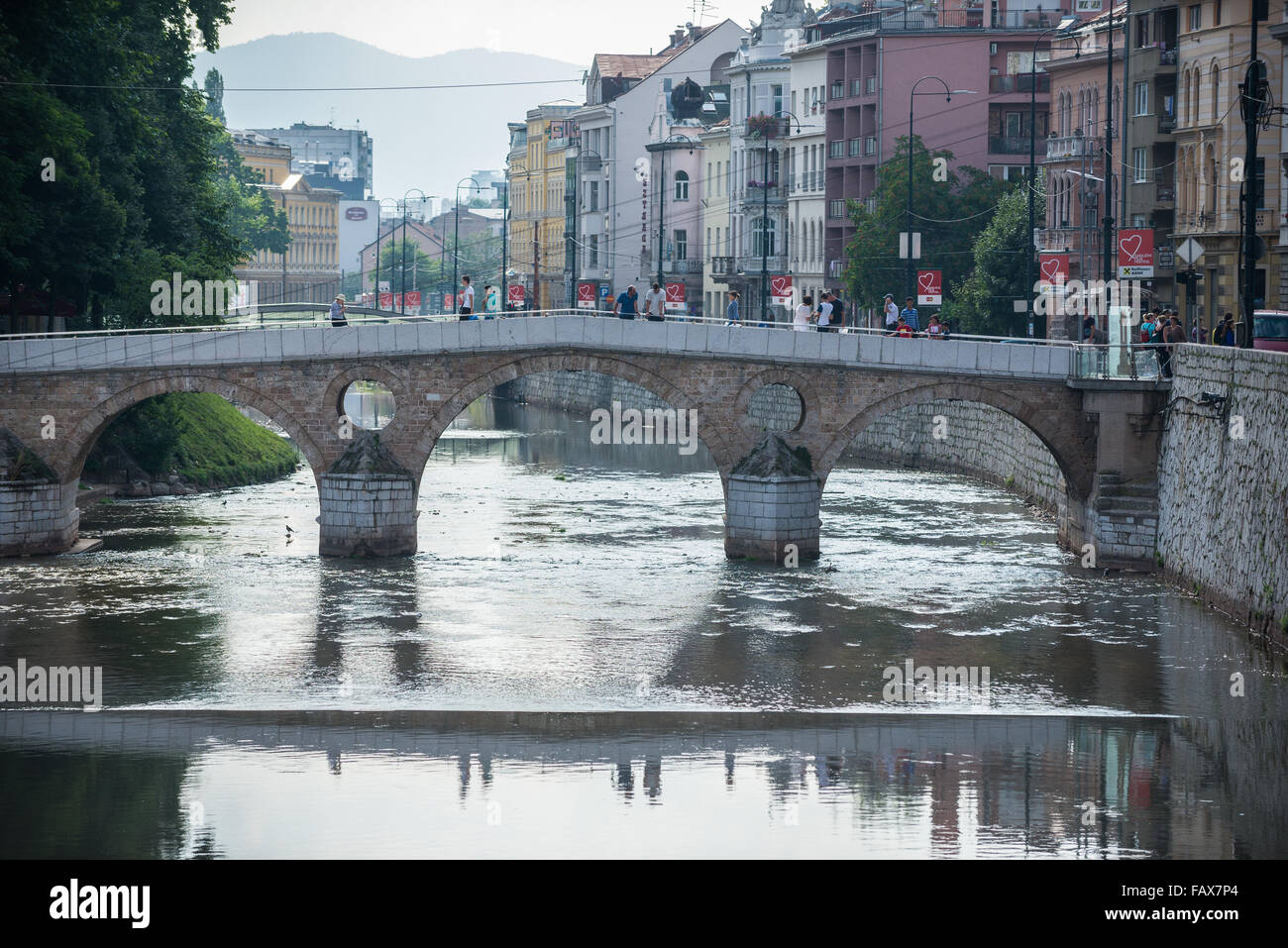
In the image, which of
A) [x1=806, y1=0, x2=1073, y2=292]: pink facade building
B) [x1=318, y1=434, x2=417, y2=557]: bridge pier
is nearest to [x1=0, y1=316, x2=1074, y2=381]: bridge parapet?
[x1=318, y1=434, x2=417, y2=557]: bridge pier

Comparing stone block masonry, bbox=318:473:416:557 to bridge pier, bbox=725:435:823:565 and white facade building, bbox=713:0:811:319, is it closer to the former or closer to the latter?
bridge pier, bbox=725:435:823:565

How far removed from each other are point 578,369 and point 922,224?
30563mm

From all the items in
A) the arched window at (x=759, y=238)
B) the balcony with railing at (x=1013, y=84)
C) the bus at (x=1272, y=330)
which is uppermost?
the balcony with railing at (x=1013, y=84)

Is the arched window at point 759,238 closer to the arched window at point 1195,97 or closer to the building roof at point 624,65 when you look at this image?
the building roof at point 624,65

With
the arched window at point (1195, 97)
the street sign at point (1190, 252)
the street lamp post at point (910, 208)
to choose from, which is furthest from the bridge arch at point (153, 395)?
the arched window at point (1195, 97)

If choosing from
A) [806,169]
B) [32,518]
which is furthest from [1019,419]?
[806,169]

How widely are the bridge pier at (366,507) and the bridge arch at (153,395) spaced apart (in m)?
0.69

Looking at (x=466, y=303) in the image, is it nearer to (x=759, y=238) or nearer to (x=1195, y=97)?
(x=1195, y=97)

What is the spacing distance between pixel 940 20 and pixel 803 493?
4512cm

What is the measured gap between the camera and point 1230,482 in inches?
1345

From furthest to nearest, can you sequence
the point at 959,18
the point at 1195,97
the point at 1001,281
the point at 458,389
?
the point at 959,18 < the point at 1001,281 < the point at 1195,97 < the point at 458,389

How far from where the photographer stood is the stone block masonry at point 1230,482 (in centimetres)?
3143

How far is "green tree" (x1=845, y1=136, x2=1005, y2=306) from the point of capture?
70375 mm

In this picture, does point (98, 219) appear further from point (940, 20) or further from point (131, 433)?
point (940, 20)
